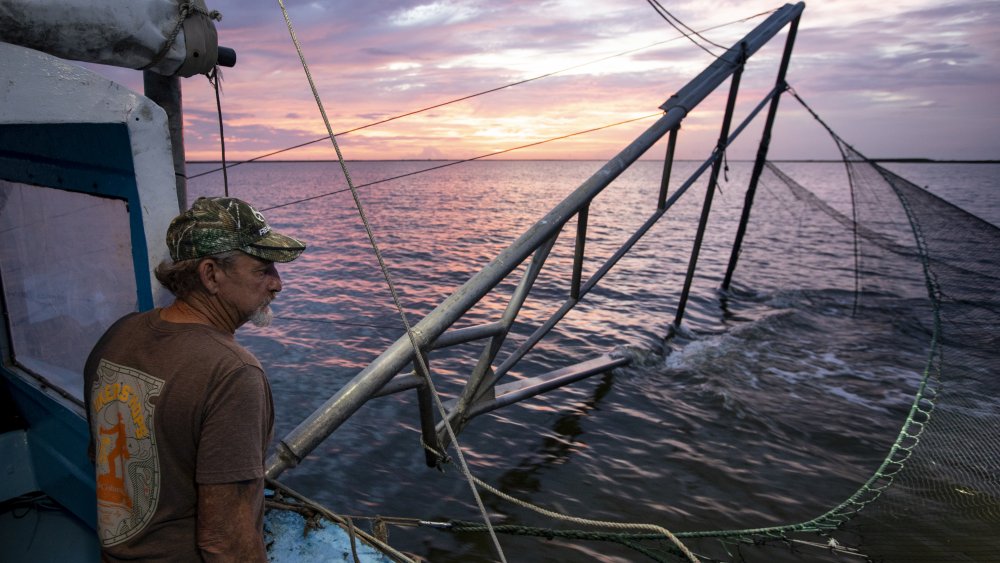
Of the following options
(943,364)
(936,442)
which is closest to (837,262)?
(943,364)

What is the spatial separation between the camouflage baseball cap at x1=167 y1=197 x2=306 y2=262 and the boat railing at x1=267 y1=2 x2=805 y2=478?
2010mm

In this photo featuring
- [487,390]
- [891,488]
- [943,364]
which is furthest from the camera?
[943,364]

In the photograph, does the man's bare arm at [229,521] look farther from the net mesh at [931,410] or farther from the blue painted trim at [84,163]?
the net mesh at [931,410]

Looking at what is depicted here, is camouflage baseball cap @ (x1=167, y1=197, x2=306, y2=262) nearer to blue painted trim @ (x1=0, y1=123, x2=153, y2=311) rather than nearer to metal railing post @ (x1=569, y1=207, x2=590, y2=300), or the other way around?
blue painted trim @ (x1=0, y1=123, x2=153, y2=311)

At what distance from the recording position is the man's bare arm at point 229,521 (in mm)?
1802

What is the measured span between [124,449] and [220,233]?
81 cm

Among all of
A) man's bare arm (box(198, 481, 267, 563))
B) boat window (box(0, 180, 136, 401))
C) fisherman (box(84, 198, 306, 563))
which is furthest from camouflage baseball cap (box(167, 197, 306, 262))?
Answer: boat window (box(0, 180, 136, 401))

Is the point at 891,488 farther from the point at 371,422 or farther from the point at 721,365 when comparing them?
the point at 371,422

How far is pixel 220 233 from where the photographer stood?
2029mm

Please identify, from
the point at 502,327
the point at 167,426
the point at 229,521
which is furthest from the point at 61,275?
the point at 502,327

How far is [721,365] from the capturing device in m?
11.6

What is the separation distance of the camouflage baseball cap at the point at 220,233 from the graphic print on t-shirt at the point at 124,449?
→ 462 mm

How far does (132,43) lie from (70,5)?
0.31 meters

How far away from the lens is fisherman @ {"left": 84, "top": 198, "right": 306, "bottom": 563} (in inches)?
70.3
